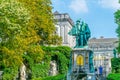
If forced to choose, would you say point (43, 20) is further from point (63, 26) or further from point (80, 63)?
point (63, 26)

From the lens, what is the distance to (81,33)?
33.8 m

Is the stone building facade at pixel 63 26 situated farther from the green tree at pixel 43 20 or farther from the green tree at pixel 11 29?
the green tree at pixel 11 29

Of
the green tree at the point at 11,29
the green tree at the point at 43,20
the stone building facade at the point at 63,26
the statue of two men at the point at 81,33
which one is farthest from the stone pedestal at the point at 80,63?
the stone building facade at the point at 63,26

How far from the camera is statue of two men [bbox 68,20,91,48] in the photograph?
110ft

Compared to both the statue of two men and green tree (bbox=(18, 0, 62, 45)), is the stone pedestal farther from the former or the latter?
green tree (bbox=(18, 0, 62, 45))

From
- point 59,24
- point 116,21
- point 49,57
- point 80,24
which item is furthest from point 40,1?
point 59,24

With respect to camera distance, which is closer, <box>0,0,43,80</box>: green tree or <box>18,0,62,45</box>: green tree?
<box>0,0,43,80</box>: green tree

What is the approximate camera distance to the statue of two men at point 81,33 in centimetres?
3356

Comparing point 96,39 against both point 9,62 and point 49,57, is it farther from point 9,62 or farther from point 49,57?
point 9,62

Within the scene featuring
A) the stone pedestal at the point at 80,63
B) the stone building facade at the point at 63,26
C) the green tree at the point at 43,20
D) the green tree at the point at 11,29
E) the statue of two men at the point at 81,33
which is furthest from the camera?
the stone building facade at the point at 63,26

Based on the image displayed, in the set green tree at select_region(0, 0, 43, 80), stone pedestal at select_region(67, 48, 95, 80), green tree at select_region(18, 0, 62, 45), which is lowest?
stone pedestal at select_region(67, 48, 95, 80)

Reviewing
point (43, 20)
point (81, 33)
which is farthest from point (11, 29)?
point (43, 20)

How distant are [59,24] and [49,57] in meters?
26.8

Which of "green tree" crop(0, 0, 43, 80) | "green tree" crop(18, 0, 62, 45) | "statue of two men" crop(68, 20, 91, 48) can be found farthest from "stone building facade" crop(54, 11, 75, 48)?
"statue of two men" crop(68, 20, 91, 48)
